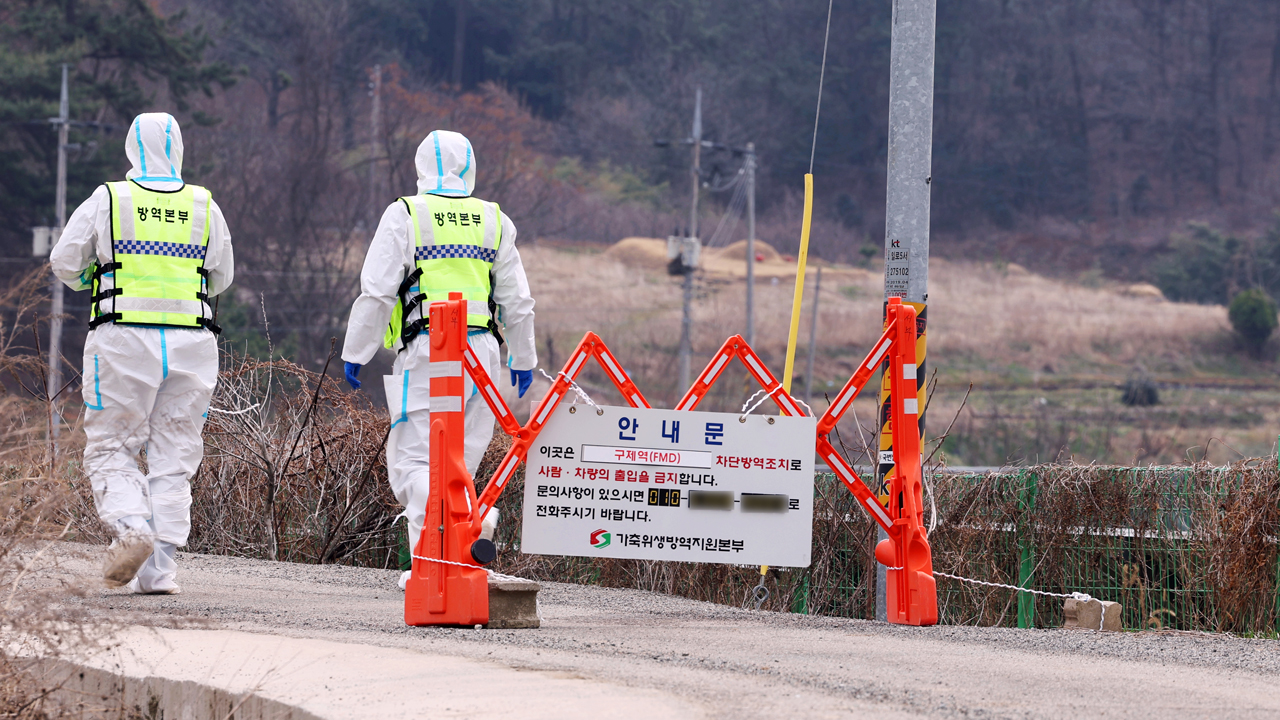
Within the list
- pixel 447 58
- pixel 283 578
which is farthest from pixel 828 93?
pixel 283 578

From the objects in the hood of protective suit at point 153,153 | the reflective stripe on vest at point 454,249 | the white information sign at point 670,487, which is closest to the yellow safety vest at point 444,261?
the reflective stripe on vest at point 454,249

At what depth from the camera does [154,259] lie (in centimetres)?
711

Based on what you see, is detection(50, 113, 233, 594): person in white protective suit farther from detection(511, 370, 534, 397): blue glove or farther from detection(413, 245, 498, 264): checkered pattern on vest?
detection(511, 370, 534, 397): blue glove

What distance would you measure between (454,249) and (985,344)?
5346 cm

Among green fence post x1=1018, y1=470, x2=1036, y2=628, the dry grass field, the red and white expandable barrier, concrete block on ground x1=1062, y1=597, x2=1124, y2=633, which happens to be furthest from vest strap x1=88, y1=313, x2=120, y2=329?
the dry grass field

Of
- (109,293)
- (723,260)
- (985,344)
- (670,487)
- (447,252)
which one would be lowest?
(670,487)

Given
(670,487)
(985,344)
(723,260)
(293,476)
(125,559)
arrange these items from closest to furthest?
(670,487)
(125,559)
(293,476)
(985,344)
(723,260)

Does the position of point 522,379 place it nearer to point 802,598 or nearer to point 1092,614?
point 802,598

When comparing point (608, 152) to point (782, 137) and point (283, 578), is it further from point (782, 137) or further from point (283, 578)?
point (283, 578)

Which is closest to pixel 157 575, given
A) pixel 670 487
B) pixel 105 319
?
pixel 105 319

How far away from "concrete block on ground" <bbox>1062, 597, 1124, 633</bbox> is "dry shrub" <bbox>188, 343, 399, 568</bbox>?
431 centimetres

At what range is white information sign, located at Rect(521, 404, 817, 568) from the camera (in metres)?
6.36

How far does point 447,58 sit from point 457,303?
228 feet

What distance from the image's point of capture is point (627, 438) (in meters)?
6.42
